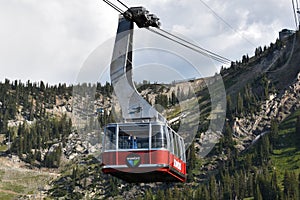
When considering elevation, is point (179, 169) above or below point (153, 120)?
below

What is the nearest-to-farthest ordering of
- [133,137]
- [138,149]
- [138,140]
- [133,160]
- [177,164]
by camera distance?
[133,160]
[138,149]
[133,137]
[138,140]
[177,164]

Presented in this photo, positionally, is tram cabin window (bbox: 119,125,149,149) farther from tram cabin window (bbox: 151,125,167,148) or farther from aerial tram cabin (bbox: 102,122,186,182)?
tram cabin window (bbox: 151,125,167,148)

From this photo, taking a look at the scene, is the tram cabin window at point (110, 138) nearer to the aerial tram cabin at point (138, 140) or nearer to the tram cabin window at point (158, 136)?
the aerial tram cabin at point (138, 140)

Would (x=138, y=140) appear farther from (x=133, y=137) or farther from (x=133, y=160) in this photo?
(x=133, y=160)

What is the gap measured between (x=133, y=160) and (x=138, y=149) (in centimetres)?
80

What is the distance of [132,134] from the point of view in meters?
37.1

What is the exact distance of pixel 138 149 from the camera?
36.7 meters

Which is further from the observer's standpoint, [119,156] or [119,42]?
[119,42]

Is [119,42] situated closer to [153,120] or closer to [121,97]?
[121,97]

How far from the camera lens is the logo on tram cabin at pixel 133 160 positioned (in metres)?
36.4

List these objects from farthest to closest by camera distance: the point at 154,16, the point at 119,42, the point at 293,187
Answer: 1. the point at 293,187
2. the point at 119,42
3. the point at 154,16

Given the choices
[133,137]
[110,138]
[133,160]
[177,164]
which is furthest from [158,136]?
[177,164]

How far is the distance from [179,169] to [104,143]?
665 centimetres

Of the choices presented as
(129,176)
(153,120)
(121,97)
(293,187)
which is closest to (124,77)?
(121,97)
